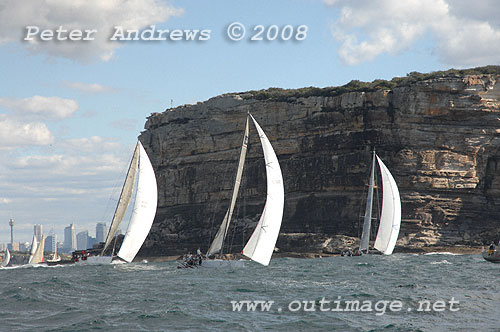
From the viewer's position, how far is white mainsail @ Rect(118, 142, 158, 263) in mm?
46719

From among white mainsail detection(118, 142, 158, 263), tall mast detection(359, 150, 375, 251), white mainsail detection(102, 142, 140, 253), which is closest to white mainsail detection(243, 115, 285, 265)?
white mainsail detection(118, 142, 158, 263)

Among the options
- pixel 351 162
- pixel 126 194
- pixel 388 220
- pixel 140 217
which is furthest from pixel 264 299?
pixel 351 162

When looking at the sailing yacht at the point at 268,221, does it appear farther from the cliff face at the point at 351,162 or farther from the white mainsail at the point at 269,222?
the cliff face at the point at 351,162

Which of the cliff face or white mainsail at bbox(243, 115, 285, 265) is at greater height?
the cliff face

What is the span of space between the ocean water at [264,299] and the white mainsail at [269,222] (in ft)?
4.93

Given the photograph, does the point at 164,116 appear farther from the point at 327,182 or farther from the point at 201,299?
the point at 201,299

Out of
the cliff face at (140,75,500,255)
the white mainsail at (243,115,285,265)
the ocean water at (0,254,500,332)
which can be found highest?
the cliff face at (140,75,500,255)

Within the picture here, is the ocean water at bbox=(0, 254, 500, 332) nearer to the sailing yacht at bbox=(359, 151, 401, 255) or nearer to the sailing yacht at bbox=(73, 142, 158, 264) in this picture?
the sailing yacht at bbox=(73, 142, 158, 264)

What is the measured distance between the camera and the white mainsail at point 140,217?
4672 centimetres

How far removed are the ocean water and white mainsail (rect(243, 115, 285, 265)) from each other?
150cm

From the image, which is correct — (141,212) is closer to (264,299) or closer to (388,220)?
(388,220)

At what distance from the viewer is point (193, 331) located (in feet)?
59.9

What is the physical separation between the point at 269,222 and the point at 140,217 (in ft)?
46.0

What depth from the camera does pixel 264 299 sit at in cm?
2395
